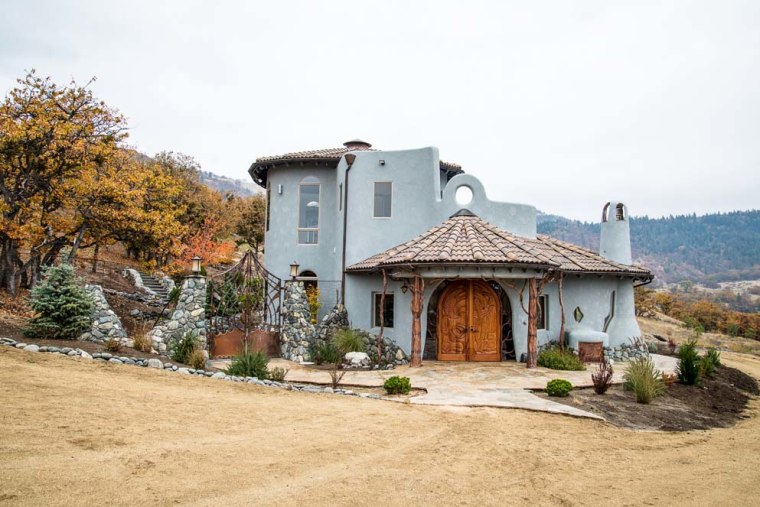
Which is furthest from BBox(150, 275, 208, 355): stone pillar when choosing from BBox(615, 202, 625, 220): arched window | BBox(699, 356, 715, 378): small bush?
BBox(615, 202, 625, 220): arched window

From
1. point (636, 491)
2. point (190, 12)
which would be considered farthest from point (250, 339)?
point (636, 491)

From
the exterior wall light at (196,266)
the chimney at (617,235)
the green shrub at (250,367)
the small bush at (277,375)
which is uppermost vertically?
the chimney at (617,235)

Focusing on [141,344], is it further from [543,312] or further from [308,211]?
[543,312]

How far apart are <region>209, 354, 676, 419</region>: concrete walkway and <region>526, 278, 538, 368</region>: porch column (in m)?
0.29

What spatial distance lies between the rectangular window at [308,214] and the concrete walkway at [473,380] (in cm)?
651

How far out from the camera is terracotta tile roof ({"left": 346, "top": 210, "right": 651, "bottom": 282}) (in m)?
14.6

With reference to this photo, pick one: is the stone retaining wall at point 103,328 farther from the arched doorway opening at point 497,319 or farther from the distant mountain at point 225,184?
the distant mountain at point 225,184

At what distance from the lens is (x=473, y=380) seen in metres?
13.0

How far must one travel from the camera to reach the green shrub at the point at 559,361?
15141 mm

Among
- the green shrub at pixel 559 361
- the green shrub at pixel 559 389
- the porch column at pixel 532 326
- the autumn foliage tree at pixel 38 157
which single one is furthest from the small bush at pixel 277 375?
the autumn foliage tree at pixel 38 157

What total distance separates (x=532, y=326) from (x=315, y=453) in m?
9.73

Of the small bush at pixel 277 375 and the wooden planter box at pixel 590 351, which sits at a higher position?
the wooden planter box at pixel 590 351

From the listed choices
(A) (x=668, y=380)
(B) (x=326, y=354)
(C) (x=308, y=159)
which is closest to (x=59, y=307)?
(B) (x=326, y=354)

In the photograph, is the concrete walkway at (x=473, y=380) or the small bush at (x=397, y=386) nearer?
the concrete walkway at (x=473, y=380)
